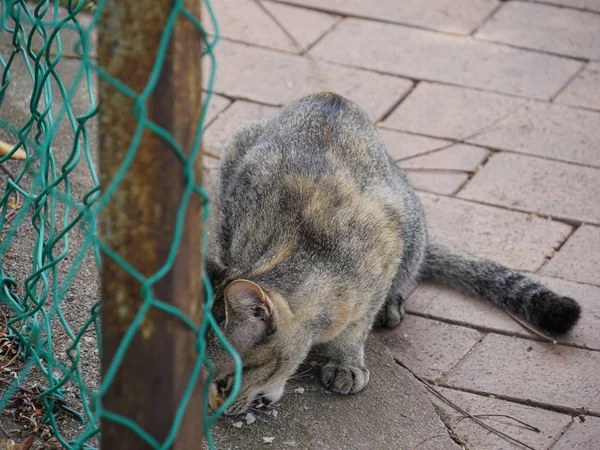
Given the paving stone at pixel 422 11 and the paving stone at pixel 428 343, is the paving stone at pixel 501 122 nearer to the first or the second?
the paving stone at pixel 422 11

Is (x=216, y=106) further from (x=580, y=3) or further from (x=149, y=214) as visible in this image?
(x=149, y=214)

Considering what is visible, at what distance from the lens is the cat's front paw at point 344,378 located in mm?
3555

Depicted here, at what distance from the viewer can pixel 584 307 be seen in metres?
4.11

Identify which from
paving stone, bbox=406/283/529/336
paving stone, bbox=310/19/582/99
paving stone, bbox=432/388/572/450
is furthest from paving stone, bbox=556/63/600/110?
paving stone, bbox=432/388/572/450

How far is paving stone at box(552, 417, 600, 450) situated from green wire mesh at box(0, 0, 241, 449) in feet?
4.37

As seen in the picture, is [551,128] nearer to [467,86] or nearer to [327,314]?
[467,86]

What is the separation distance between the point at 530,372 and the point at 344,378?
0.81 meters

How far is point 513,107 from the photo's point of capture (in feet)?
18.0

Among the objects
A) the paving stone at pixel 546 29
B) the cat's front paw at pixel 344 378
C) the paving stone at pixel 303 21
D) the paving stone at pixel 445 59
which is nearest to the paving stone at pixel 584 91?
the paving stone at pixel 445 59

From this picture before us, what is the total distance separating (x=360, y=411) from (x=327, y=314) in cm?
40

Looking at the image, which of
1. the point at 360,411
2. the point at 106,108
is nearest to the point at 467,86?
the point at 360,411

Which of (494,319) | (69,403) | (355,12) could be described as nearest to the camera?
(69,403)

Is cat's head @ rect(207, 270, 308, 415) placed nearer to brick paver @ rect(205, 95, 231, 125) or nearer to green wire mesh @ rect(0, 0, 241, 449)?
green wire mesh @ rect(0, 0, 241, 449)

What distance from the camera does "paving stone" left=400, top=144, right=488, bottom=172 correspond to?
5.00 metres
